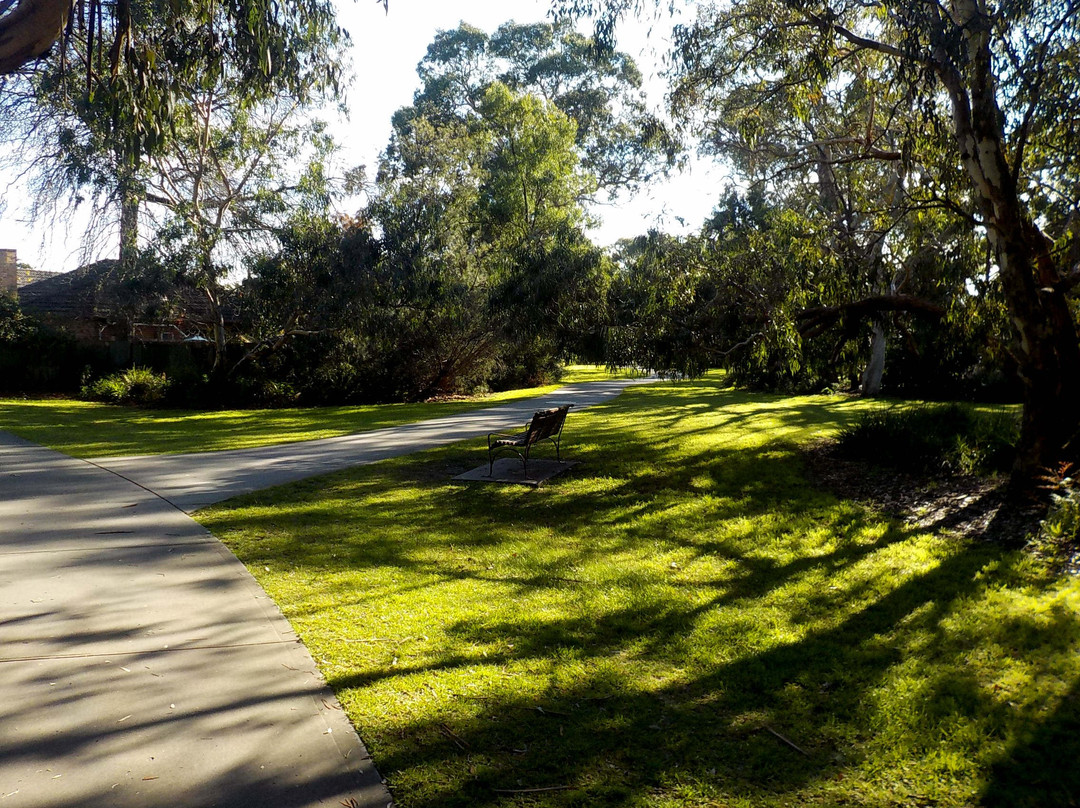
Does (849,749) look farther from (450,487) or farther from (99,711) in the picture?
(450,487)

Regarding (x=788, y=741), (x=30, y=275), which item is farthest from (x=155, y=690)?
(x=30, y=275)

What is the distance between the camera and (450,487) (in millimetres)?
10164

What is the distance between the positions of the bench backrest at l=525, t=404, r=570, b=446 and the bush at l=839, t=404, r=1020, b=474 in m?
4.48

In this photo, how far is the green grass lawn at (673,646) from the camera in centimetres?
356

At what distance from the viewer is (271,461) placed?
11.9 m

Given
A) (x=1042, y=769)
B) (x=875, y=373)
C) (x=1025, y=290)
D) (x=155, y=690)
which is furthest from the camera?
(x=875, y=373)

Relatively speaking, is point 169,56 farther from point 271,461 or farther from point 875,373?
point 875,373

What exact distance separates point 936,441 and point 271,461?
996 centimetres

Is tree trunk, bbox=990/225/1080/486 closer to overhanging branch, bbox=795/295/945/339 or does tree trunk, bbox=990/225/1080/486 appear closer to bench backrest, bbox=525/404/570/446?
overhanging branch, bbox=795/295/945/339

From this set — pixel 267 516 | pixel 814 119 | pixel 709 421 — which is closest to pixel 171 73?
pixel 267 516

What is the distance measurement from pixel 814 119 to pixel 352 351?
1539 centimetres

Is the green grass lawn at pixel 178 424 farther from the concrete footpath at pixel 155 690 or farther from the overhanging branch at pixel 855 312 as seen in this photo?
the overhanging branch at pixel 855 312

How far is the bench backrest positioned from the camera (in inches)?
420

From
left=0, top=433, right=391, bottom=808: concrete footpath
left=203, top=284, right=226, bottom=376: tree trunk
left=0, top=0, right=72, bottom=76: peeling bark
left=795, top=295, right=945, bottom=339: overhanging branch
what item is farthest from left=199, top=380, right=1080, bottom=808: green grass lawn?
left=203, top=284, right=226, bottom=376: tree trunk
